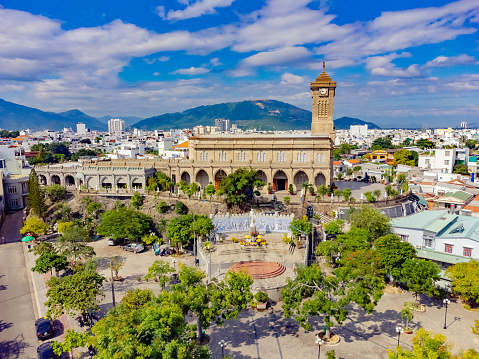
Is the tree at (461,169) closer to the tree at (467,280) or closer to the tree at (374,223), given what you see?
the tree at (374,223)

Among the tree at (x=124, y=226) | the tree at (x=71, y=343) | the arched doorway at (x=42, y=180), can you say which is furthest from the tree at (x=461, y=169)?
the arched doorway at (x=42, y=180)

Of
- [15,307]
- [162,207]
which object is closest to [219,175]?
[162,207]

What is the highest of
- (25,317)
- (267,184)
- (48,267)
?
(267,184)

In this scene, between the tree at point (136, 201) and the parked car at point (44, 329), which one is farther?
the tree at point (136, 201)

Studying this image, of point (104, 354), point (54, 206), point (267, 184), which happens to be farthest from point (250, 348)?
point (54, 206)

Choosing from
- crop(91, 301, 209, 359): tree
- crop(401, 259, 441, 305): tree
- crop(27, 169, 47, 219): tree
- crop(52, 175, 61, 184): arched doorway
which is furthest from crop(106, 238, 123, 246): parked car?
crop(401, 259, 441, 305): tree

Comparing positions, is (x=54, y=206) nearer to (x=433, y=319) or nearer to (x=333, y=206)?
(x=333, y=206)
